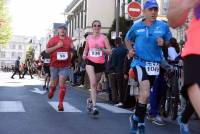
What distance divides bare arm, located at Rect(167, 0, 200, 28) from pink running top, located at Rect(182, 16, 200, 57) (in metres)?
0.23

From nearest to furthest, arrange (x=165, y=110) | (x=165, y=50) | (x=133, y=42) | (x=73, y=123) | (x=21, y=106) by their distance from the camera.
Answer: (x=133, y=42)
(x=165, y=50)
(x=73, y=123)
(x=165, y=110)
(x=21, y=106)

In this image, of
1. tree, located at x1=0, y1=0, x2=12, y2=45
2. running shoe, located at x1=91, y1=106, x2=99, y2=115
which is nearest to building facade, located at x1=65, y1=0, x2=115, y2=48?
tree, located at x1=0, y1=0, x2=12, y2=45

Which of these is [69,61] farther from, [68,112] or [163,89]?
[163,89]

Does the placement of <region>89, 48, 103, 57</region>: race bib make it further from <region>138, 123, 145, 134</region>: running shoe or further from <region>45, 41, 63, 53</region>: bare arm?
<region>138, 123, 145, 134</region>: running shoe

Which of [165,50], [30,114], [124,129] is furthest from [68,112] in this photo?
[165,50]

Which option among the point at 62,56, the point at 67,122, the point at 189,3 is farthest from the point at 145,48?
the point at 62,56

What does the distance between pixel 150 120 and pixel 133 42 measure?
2.75 m

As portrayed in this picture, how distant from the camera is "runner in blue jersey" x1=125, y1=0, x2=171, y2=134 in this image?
6.80 metres

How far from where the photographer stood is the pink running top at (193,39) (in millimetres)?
3402

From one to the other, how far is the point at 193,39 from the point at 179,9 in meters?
0.33

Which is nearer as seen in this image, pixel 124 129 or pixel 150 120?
pixel 124 129

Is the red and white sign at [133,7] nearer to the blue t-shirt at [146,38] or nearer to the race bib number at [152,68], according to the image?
the blue t-shirt at [146,38]

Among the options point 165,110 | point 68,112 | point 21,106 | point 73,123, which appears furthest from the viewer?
point 21,106

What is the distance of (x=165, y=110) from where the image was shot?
10.1 meters
